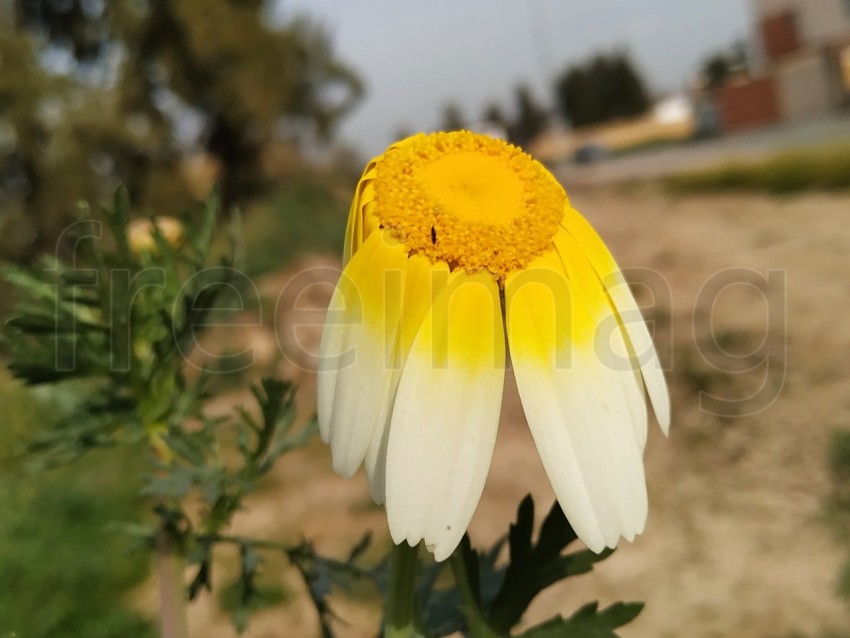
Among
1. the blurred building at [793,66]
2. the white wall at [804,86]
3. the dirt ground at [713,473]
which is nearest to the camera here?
the dirt ground at [713,473]

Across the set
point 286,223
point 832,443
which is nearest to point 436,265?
point 832,443

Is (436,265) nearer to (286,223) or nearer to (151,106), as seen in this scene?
(286,223)

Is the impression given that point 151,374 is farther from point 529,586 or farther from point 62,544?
point 62,544

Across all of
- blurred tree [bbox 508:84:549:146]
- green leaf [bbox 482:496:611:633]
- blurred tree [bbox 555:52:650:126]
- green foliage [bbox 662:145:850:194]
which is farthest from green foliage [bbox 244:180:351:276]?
blurred tree [bbox 555:52:650:126]

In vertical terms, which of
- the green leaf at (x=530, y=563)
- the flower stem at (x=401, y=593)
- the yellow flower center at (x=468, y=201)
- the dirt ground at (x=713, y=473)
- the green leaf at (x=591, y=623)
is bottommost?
the dirt ground at (x=713, y=473)

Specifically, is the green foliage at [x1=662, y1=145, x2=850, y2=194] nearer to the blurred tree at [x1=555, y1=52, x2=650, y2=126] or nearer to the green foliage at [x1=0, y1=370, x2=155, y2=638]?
the green foliage at [x1=0, y1=370, x2=155, y2=638]

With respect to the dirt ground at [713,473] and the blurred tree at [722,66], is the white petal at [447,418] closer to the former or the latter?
the dirt ground at [713,473]

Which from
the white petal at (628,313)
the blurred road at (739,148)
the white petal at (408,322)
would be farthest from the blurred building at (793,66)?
the white petal at (408,322)
